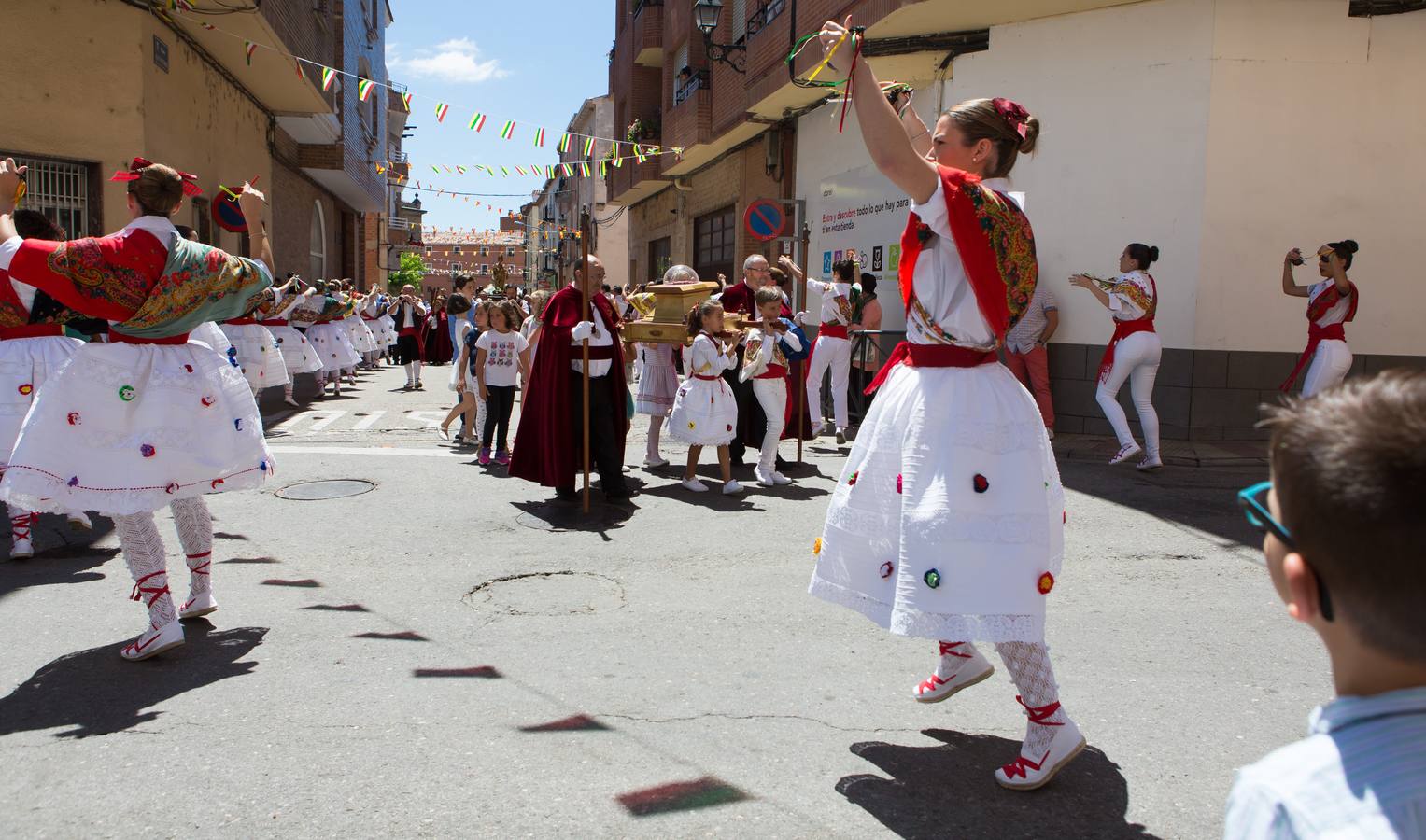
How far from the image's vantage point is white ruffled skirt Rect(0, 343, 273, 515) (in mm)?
3854

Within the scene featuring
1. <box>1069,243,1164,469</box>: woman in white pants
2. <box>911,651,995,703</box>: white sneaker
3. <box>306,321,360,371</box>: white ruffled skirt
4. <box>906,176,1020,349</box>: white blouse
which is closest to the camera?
<box>906,176,1020,349</box>: white blouse

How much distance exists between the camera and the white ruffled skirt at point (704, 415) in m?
7.80

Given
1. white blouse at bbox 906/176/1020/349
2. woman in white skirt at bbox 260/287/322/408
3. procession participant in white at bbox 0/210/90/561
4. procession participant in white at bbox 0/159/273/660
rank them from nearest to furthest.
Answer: white blouse at bbox 906/176/1020/349 < procession participant in white at bbox 0/159/273/660 < procession participant in white at bbox 0/210/90/561 < woman in white skirt at bbox 260/287/322/408

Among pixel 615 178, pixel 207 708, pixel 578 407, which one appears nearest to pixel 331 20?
pixel 615 178

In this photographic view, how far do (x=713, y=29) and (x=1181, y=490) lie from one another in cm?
1195

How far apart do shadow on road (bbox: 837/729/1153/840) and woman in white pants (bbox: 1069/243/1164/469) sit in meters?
6.39

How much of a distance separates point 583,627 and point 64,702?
1898 mm

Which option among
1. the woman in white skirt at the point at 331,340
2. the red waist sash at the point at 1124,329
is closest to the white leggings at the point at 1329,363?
the red waist sash at the point at 1124,329

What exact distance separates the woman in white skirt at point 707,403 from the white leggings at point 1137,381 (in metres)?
3.60

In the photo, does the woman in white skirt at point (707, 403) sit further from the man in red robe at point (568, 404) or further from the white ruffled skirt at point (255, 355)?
the white ruffled skirt at point (255, 355)

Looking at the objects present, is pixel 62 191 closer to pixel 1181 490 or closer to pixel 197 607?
pixel 197 607

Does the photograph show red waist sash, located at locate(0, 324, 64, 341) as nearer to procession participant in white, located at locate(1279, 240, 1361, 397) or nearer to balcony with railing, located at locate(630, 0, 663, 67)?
procession participant in white, located at locate(1279, 240, 1361, 397)

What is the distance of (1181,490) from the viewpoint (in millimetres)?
8055

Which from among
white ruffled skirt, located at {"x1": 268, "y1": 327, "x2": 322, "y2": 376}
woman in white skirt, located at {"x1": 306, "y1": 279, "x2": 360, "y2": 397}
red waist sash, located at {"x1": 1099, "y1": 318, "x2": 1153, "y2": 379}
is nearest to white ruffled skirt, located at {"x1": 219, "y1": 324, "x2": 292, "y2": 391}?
white ruffled skirt, located at {"x1": 268, "y1": 327, "x2": 322, "y2": 376}
